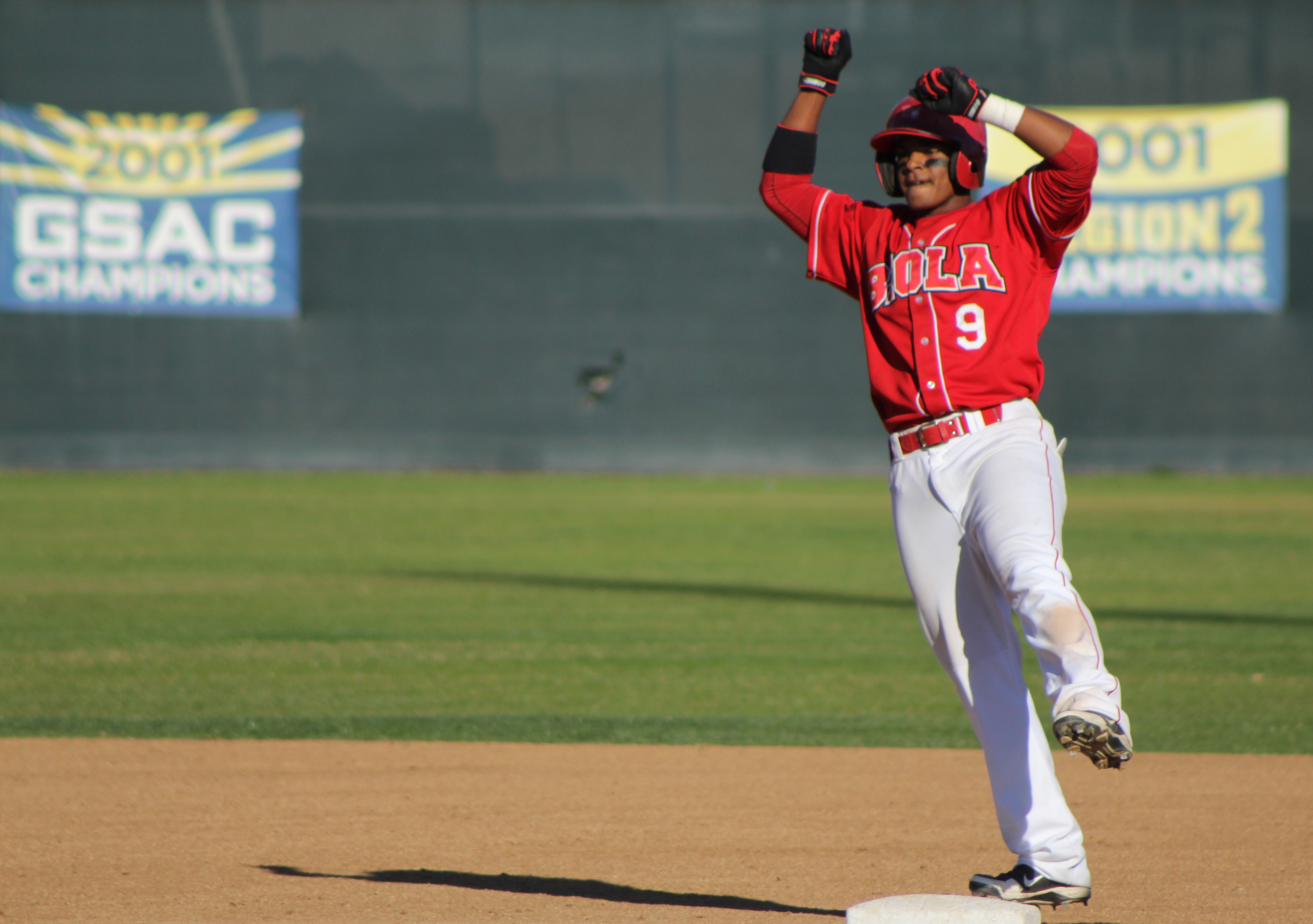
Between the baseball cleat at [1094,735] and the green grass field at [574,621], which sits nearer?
the baseball cleat at [1094,735]

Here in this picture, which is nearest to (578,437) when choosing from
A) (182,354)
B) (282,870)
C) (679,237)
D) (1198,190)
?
(679,237)

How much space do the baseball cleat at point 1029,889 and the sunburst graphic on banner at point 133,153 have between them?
1774cm

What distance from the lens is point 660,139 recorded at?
19.6m

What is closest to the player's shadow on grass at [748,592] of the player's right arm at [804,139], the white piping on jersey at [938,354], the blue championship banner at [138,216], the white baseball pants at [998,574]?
the player's right arm at [804,139]

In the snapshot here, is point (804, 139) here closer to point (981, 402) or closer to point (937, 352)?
point (937, 352)

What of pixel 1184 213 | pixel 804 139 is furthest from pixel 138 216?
pixel 804 139

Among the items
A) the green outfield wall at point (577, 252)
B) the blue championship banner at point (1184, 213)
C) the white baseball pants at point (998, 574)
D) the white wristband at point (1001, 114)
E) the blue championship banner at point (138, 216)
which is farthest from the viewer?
the green outfield wall at point (577, 252)

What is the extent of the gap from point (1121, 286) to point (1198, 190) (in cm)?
150

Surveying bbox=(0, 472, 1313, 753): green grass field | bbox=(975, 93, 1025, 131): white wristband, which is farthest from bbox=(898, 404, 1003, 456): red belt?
bbox=(0, 472, 1313, 753): green grass field

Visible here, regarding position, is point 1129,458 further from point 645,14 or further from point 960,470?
point 960,470

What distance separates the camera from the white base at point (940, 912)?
2984mm

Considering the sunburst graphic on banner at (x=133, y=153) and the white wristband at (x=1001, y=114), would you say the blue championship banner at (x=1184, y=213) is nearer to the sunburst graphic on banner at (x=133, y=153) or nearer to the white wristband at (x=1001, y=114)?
the sunburst graphic on banner at (x=133, y=153)

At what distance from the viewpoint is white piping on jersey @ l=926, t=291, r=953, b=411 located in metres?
3.37

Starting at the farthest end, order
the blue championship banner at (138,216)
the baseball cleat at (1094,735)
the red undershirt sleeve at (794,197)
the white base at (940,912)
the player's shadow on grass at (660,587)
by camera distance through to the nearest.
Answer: the blue championship banner at (138,216)
the player's shadow on grass at (660,587)
the red undershirt sleeve at (794,197)
the white base at (940,912)
the baseball cleat at (1094,735)
